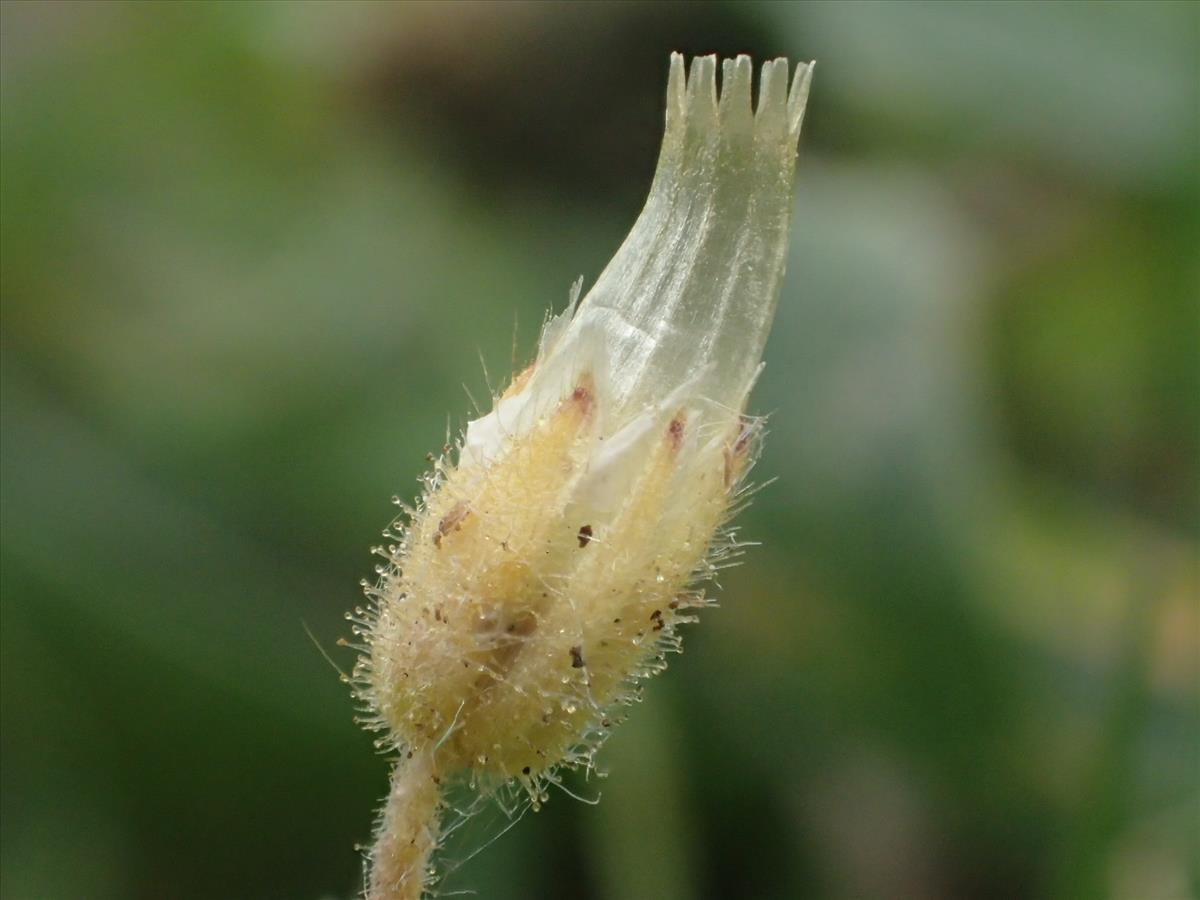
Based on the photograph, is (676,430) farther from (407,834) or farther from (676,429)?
(407,834)

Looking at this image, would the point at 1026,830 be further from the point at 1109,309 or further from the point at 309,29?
the point at 309,29

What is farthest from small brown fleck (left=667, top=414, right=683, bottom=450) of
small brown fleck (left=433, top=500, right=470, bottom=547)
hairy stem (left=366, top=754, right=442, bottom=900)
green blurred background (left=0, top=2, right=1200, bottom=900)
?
green blurred background (left=0, top=2, right=1200, bottom=900)

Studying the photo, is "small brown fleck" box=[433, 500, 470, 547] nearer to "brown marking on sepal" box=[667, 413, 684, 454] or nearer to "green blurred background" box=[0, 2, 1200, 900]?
"brown marking on sepal" box=[667, 413, 684, 454]

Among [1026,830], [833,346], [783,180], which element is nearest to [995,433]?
[833,346]

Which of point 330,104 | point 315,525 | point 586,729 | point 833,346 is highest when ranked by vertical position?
point 330,104

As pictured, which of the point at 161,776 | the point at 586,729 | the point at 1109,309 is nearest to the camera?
the point at 586,729

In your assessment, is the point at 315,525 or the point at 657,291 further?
the point at 315,525

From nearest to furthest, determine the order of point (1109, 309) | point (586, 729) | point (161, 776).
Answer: point (586, 729), point (161, 776), point (1109, 309)
